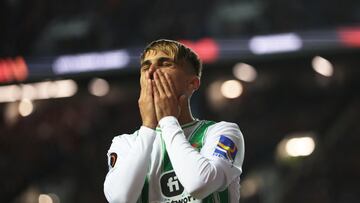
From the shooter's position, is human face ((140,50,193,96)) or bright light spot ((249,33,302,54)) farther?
bright light spot ((249,33,302,54))

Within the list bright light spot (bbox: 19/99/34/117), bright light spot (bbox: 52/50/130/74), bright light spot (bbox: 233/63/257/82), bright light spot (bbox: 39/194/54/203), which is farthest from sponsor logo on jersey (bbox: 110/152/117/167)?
bright light spot (bbox: 19/99/34/117)

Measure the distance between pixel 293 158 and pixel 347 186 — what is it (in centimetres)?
125

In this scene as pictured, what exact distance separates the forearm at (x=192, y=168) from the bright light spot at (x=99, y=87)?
1184 centimetres

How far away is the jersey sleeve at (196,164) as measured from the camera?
2.50 metres

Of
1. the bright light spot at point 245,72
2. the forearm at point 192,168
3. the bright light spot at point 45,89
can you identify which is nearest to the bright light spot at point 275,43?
the bright light spot at point 245,72

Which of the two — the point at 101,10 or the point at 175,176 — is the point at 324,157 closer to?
the point at 101,10

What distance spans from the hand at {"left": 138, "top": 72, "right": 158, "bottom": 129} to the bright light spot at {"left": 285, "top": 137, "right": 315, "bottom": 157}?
10.7 m

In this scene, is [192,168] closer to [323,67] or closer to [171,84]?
[171,84]

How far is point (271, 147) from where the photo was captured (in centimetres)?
1338

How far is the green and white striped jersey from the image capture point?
8.27 feet

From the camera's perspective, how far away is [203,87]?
46.1 feet

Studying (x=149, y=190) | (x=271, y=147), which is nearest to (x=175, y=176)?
(x=149, y=190)

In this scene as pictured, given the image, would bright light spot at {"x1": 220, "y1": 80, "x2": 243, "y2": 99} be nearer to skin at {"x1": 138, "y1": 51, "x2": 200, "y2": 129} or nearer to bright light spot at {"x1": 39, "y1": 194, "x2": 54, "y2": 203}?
→ bright light spot at {"x1": 39, "y1": 194, "x2": 54, "y2": 203}

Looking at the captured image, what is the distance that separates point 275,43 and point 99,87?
4172 mm
